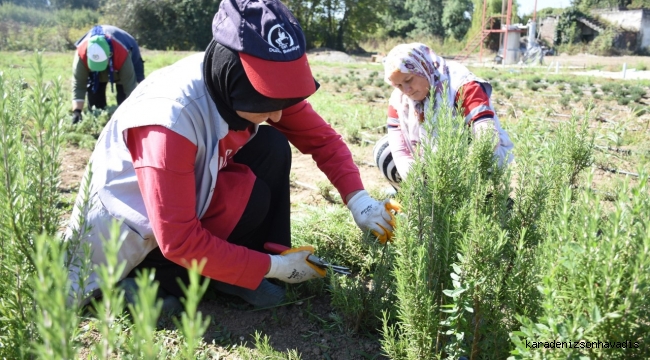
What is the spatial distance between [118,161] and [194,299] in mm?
1562

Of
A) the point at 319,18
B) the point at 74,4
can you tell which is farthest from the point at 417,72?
the point at 74,4

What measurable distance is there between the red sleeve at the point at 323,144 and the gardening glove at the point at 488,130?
66 centimetres

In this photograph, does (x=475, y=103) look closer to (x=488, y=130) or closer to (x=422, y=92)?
(x=422, y=92)

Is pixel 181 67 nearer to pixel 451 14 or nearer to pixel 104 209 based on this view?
pixel 104 209

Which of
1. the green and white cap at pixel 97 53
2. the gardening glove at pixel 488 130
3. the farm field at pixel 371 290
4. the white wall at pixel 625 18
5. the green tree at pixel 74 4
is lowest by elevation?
Result: the farm field at pixel 371 290

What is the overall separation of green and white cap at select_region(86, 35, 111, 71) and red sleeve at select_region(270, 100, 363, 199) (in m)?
4.00

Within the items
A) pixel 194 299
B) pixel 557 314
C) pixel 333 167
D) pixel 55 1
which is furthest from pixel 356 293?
pixel 55 1

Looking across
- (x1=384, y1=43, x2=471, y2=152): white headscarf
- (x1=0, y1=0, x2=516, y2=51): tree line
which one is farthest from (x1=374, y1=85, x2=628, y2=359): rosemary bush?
(x1=0, y1=0, x2=516, y2=51): tree line

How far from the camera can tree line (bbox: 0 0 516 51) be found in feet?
94.9

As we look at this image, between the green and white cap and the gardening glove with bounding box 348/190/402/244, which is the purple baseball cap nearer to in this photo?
the gardening glove with bounding box 348/190/402/244

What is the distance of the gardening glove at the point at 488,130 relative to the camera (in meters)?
2.26

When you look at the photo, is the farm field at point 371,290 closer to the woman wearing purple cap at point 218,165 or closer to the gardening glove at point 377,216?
the gardening glove at point 377,216

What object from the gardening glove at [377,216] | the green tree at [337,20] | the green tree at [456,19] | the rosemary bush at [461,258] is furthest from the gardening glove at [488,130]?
the green tree at [456,19]

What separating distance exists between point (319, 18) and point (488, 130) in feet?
111
